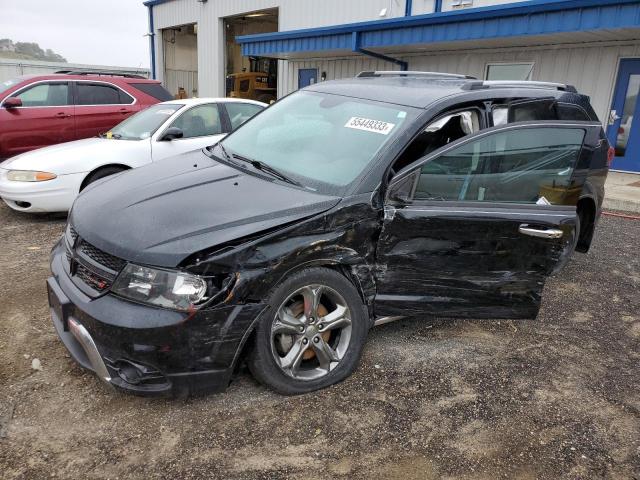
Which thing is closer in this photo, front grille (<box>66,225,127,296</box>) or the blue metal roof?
front grille (<box>66,225,127,296</box>)

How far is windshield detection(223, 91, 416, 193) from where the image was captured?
3.07 m

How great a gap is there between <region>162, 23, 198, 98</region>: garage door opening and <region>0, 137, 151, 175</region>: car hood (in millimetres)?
20864

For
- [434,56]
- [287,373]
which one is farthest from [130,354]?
[434,56]

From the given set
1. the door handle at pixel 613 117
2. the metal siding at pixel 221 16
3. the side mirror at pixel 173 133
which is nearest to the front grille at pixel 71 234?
the side mirror at pixel 173 133

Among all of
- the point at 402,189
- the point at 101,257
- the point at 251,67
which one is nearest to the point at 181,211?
the point at 101,257

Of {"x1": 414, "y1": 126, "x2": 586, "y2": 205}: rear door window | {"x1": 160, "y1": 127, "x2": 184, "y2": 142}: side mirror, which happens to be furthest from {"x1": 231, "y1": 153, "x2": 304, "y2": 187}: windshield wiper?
{"x1": 160, "y1": 127, "x2": 184, "y2": 142}: side mirror

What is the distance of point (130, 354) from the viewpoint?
7.92 ft

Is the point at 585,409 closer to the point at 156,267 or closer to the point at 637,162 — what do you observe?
the point at 156,267

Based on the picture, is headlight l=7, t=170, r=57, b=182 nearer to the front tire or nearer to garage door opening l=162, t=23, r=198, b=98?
the front tire

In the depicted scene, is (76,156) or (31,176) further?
(76,156)

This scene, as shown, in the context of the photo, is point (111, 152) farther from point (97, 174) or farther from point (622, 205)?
point (622, 205)

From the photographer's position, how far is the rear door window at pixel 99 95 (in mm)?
8414

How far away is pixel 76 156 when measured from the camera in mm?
6117

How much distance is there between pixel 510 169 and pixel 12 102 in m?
7.49
